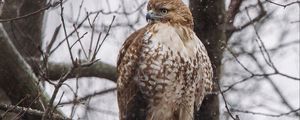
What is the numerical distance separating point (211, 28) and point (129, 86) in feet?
3.21

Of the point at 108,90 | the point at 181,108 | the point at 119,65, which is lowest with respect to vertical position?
the point at 108,90

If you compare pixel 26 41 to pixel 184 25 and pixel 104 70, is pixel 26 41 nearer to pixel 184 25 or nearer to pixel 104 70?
pixel 104 70

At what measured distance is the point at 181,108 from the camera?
21.5ft

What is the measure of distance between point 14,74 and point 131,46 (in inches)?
42.1

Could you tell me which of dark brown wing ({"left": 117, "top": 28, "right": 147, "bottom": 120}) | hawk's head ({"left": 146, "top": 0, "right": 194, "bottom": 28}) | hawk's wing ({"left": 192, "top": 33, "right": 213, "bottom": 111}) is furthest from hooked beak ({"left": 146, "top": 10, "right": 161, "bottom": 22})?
hawk's wing ({"left": 192, "top": 33, "right": 213, "bottom": 111})

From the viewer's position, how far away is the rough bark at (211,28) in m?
6.75

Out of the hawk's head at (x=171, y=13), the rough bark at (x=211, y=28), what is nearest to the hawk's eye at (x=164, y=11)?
the hawk's head at (x=171, y=13)

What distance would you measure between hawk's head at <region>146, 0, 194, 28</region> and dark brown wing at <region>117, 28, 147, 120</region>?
28 cm

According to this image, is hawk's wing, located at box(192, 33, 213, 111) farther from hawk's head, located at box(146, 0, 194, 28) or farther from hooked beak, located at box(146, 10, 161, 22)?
hooked beak, located at box(146, 10, 161, 22)

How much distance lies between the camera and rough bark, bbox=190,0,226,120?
6.75 meters

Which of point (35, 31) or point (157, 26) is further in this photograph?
point (35, 31)

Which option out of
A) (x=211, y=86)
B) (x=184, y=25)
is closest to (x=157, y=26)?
(x=184, y=25)

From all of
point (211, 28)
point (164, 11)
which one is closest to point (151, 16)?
point (164, 11)

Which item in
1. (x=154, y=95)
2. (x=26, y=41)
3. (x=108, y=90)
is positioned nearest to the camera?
(x=154, y=95)
